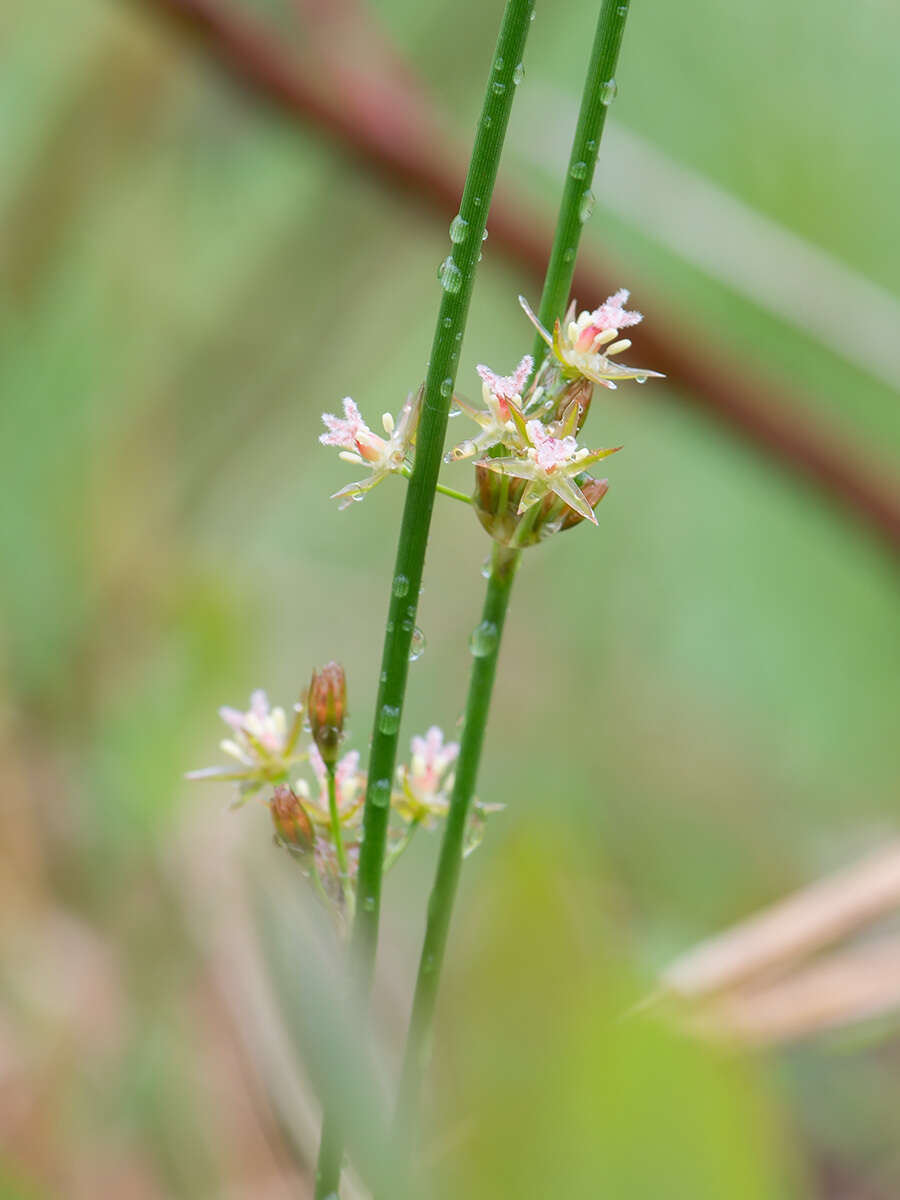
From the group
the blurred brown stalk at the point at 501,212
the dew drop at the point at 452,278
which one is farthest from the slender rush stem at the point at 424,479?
the blurred brown stalk at the point at 501,212

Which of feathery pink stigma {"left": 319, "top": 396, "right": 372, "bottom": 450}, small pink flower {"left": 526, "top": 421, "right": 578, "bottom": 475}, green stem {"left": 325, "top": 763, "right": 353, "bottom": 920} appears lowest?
green stem {"left": 325, "top": 763, "right": 353, "bottom": 920}

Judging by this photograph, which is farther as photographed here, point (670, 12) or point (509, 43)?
point (670, 12)

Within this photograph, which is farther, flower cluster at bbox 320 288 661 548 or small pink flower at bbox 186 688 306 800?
small pink flower at bbox 186 688 306 800

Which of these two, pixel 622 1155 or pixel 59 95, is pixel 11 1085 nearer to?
pixel 622 1155

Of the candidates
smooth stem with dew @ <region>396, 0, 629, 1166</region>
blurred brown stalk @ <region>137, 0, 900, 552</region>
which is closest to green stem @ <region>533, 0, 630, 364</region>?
smooth stem with dew @ <region>396, 0, 629, 1166</region>

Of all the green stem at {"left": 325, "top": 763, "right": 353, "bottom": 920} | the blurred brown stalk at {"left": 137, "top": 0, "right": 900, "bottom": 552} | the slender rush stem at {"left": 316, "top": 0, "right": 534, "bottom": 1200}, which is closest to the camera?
the slender rush stem at {"left": 316, "top": 0, "right": 534, "bottom": 1200}

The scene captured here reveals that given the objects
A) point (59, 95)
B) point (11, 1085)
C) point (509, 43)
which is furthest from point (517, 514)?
point (59, 95)

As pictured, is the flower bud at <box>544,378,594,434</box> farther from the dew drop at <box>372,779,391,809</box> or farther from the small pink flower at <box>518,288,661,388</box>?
the dew drop at <box>372,779,391,809</box>

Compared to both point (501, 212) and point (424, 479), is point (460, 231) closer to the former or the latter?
point (424, 479)
